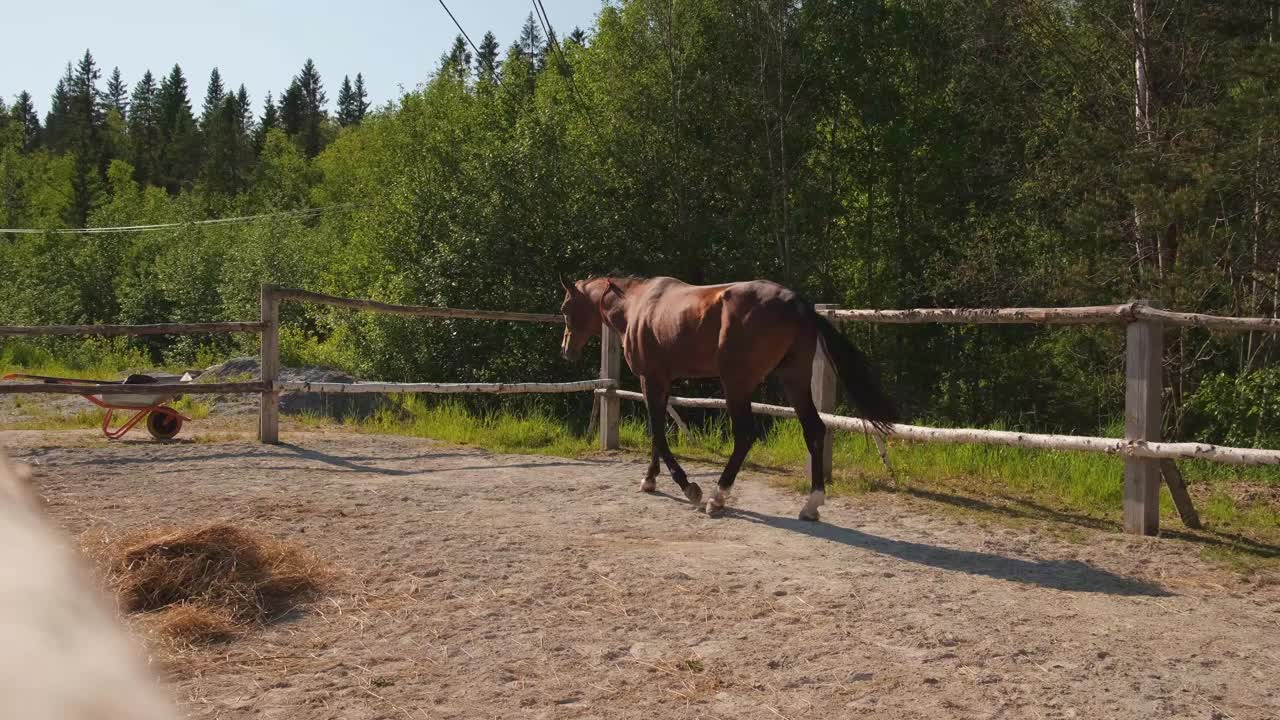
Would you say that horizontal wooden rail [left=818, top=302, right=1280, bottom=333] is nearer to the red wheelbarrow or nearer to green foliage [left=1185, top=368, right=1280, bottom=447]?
green foliage [left=1185, top=368, right=1280, bottom=447]

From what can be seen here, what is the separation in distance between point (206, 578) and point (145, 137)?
76745mm

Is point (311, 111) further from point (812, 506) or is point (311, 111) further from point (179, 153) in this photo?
point (812, 506)

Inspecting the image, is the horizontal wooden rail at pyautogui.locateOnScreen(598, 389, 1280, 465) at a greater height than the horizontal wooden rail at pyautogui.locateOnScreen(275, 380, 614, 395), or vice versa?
the horizontal wooden rail at pyautogui.locateOnScreen(275, 380, 614, 395)

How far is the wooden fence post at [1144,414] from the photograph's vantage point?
4930 mm

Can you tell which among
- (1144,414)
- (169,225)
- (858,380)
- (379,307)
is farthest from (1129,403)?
(169,225)

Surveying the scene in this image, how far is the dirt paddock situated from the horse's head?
1747mm

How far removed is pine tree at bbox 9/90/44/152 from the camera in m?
78.8

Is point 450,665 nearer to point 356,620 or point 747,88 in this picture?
point 356,620

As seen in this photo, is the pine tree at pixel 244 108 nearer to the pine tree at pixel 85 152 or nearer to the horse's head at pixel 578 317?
the pine tree at pixel 85 152

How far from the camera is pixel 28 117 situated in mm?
89688

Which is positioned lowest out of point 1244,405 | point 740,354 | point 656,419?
point 1244,405

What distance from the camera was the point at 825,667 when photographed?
3074 millimetres

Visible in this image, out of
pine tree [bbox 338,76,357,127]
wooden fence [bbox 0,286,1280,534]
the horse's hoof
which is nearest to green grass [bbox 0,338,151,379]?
wooden fence [bbox 0,286,1280,534]

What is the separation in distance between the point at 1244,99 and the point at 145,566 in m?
10.6
